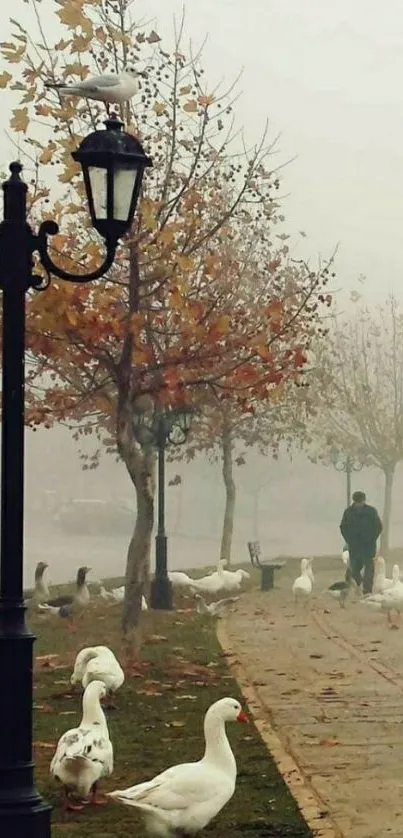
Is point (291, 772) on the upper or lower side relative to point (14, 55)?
lower

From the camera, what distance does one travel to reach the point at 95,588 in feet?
82.6

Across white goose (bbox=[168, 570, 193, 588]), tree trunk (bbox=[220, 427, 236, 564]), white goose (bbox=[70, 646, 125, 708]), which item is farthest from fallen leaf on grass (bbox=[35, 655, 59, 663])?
tree trunk (bbox=[220, 427, 236, 564])

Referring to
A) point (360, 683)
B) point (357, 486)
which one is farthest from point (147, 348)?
point (357, 486)

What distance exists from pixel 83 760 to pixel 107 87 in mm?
4354

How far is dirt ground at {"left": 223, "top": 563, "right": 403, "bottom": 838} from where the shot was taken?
8852 mm

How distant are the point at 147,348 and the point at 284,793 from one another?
10.1 meters

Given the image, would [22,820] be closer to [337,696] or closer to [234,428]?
[337,696]

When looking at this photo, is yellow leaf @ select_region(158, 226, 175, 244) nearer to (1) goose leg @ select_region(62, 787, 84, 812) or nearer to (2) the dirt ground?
(2) the dirt ground

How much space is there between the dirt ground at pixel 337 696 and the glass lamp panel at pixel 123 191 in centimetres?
324

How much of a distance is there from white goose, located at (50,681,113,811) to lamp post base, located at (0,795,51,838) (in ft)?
4.02

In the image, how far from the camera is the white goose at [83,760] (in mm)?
8328

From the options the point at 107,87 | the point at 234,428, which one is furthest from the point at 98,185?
the point at 234,428

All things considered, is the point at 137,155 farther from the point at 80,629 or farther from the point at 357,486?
the point at 357,486

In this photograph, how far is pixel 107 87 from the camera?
33.5 ft
